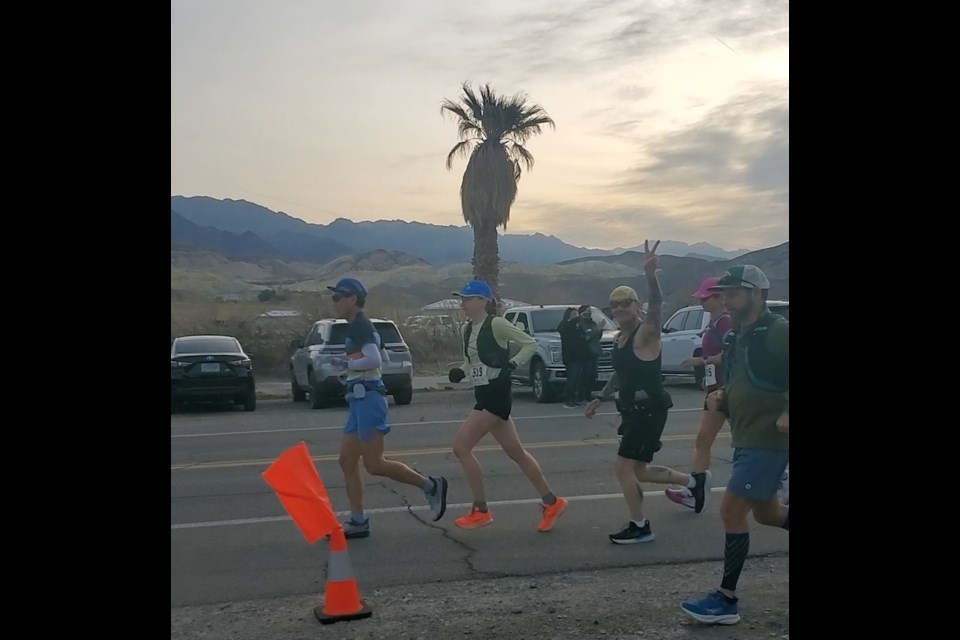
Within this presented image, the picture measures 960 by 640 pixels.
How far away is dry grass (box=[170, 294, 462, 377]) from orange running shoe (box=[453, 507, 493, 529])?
10521 millimetres

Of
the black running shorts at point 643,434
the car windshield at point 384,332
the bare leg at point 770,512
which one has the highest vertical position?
the car windshield at point 384,332

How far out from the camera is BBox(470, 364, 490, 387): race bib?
7.21 meters

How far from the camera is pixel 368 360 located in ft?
22.6

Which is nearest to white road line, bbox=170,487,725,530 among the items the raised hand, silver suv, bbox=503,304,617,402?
the raised hand

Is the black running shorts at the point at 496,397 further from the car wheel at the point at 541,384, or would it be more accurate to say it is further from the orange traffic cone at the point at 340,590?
the car wheel at the point at 541,384

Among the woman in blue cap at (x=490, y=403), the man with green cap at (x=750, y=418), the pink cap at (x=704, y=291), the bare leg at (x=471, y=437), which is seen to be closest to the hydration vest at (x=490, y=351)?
the woman in blue cap at (x=490, y=403)

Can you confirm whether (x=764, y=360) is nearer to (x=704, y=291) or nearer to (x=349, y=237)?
(x=704, y=291)

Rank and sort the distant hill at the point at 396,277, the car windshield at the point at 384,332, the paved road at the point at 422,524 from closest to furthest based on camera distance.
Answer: the paved road at the point at 422,524
the distant hill at the point at 396,277
the car windshield at the point at 384,332

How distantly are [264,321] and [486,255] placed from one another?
672cm

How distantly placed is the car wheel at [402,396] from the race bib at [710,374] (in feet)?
31.8

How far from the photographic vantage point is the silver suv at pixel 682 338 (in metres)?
17.2

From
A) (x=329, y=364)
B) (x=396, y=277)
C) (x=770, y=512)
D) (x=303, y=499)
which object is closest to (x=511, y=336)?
(x=303, y=499)
